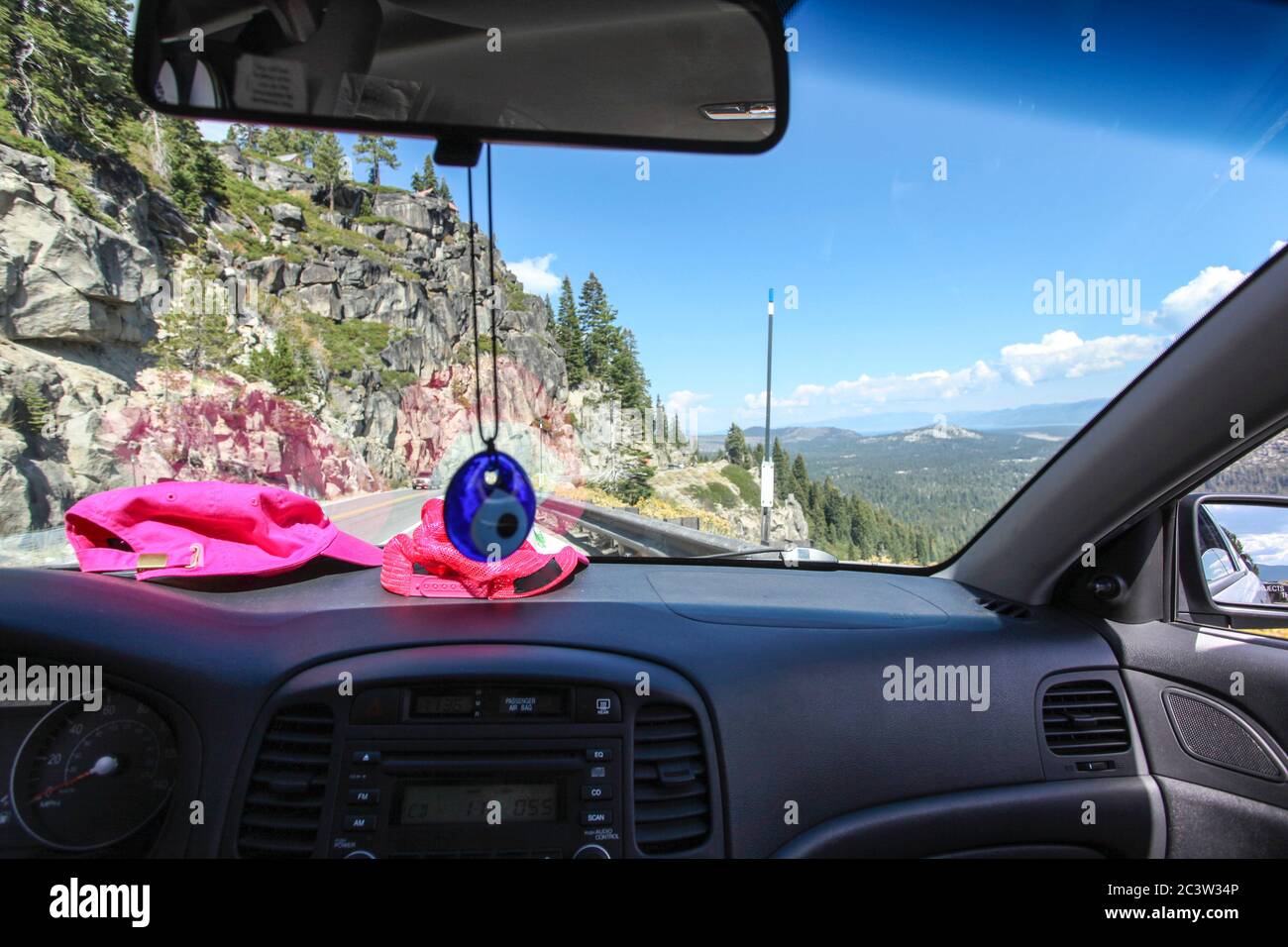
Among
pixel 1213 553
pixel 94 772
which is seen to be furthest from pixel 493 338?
pixel 1213 553

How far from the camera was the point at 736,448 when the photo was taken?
3.24 m

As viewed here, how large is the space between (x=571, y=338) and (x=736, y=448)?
3.05ft

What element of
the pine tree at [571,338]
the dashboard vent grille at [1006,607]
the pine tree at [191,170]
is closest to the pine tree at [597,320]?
the pine tree at [571,338]

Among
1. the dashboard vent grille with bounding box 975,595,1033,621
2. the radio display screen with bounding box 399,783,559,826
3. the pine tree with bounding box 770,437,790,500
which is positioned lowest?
the radio display screen with bounding box 399,783,559,826

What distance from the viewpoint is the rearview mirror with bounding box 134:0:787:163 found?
1.66m

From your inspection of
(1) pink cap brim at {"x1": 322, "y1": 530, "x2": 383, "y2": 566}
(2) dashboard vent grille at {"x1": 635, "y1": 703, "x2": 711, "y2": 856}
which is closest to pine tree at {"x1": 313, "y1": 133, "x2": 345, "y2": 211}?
(1) pink cap brim at {"x1": 322, "y1": 530, "x2": 383, "y2": 566}

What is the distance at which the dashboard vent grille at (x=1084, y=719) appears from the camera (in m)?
2.48

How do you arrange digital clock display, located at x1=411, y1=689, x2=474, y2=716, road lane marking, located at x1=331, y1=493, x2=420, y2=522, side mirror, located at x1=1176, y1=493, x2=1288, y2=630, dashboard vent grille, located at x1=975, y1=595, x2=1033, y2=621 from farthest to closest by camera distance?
road lane marking, located at x1=331, y1=493, x2=420, y2=522 → dashboard vent grille, located at x1=975, y1=595, x2=1033, y2=621 → side mirror, located at x1=1176, y1=493, x2=1288, y2=630 → digital clock display, located at x1=411, y1=689, x2=474, y2=716

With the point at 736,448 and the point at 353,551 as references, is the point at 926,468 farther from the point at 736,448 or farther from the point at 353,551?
the point at 353,551

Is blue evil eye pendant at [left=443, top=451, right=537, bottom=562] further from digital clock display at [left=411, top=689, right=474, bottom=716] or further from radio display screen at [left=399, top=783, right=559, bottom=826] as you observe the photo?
radio display screen at [left=399, top=783, right=559, bottom=826]

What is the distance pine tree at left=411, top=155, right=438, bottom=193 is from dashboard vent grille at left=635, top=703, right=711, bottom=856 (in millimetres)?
1838

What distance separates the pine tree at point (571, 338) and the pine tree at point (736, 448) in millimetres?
745
